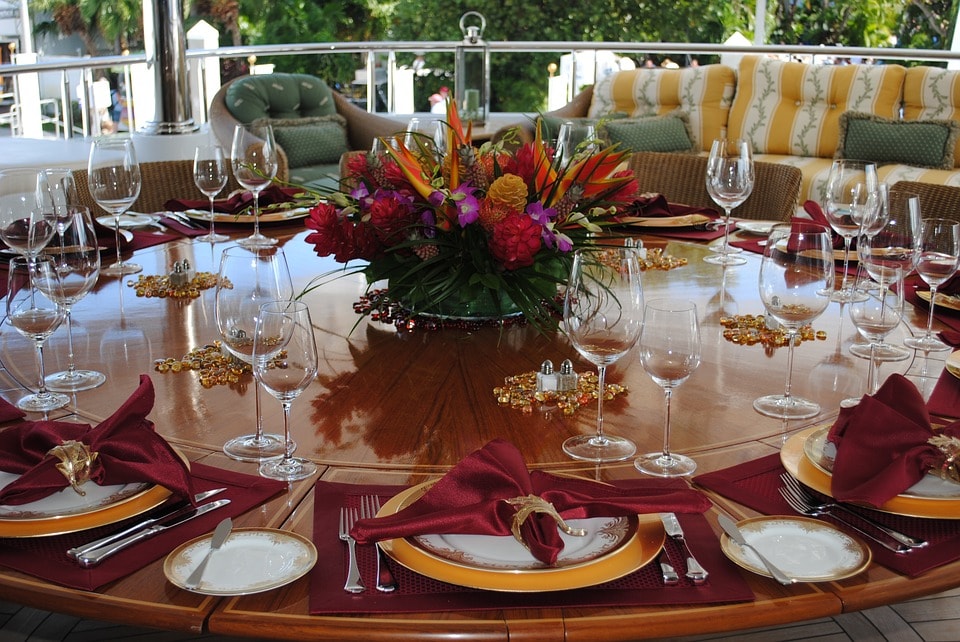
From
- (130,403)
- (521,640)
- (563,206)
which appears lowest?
(521,640)

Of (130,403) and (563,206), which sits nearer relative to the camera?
(130,403)

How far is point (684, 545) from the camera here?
968mm

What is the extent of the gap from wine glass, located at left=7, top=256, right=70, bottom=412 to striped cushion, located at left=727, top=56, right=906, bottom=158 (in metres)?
4.74

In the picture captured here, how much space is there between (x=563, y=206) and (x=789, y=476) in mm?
641

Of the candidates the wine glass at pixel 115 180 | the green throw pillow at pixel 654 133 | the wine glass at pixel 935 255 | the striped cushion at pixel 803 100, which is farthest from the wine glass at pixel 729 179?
the striped cushion at pixel 803 100

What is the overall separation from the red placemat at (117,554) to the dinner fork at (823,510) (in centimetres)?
55

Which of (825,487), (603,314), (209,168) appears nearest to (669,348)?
(603,314)

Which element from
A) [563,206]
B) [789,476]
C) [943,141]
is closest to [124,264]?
[563,206]

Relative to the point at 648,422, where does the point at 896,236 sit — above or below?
above

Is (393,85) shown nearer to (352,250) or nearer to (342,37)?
(352,250)

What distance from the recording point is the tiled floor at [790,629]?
6.11 ft

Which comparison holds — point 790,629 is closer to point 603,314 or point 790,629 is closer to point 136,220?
point 603,314

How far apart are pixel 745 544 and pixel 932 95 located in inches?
194

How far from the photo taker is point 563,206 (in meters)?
1.62
